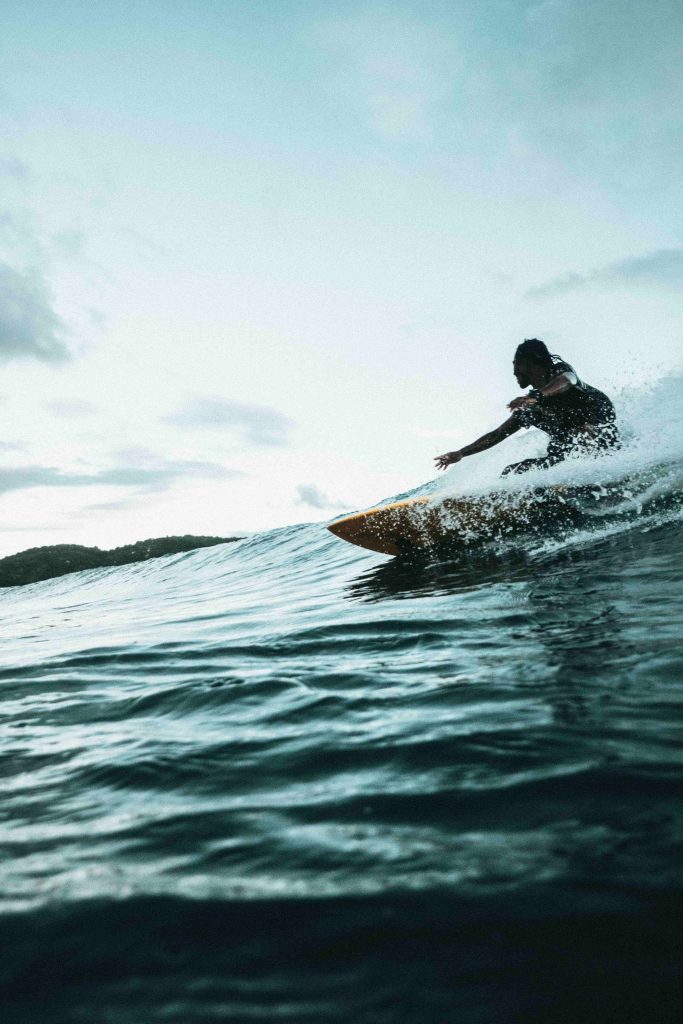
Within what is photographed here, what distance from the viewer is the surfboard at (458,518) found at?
7707 millimetres

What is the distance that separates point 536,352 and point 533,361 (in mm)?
100

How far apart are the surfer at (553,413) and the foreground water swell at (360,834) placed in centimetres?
399

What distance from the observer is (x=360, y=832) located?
63.3 inches

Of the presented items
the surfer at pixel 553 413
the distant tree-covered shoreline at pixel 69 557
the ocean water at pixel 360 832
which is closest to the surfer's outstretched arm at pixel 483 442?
the surfer at pixel 553 413

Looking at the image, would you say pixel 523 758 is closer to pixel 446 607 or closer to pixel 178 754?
pixel 178 754

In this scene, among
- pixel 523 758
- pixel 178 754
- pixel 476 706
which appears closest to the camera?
pixel 523 758

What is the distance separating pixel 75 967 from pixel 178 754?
956mm

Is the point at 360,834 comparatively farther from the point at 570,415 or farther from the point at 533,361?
the point at 570,415

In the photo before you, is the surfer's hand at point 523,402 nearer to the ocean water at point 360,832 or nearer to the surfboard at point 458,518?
the surfboard at point 458,518

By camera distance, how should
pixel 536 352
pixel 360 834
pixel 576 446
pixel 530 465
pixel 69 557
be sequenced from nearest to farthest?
pixel 360 834 → pixel 536 352 → pixel 576 446 → pixel 530 465 → pixel 69 557

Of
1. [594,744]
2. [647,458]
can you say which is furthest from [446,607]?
[647,458]

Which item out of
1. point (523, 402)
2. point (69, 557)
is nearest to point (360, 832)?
point (523, 402)

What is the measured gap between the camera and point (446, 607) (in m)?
4.47

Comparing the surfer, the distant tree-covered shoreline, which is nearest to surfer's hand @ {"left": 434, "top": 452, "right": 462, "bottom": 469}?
the surfer
